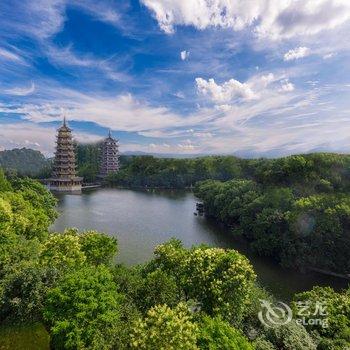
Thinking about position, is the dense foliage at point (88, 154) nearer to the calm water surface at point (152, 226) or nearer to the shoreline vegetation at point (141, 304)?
the calm water surface at point (152, 226)

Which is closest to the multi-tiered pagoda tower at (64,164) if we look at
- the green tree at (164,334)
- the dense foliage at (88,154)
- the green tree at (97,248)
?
the dense foliage at (88,154)

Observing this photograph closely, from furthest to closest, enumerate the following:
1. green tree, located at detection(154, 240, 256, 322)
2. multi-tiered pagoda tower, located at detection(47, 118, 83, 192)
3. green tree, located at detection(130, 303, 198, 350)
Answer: multi-tiered pagoda tower, located at detection(47, 118, 83, 192)
green tree, located at detection(154, 240, 256, 322)
green tree, located at detection(130, 303, 198, 350)

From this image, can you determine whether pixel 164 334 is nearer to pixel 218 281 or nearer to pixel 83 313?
pixel 83 313

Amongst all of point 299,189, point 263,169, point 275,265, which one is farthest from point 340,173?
Answer: point 275,265

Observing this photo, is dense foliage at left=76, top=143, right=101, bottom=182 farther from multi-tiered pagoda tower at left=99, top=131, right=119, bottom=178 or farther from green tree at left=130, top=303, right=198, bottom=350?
green tree at left=130, top=303, right=198, bottom=350

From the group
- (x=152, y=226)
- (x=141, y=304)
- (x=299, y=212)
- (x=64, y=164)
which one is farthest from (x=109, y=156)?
(x=141, y=304)

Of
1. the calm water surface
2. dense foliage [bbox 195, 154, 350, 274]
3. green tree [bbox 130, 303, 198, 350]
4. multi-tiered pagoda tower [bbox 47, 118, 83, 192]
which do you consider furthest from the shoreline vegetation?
multi-tiered pagoda tower [bbox 47, 118, 83, 192]
